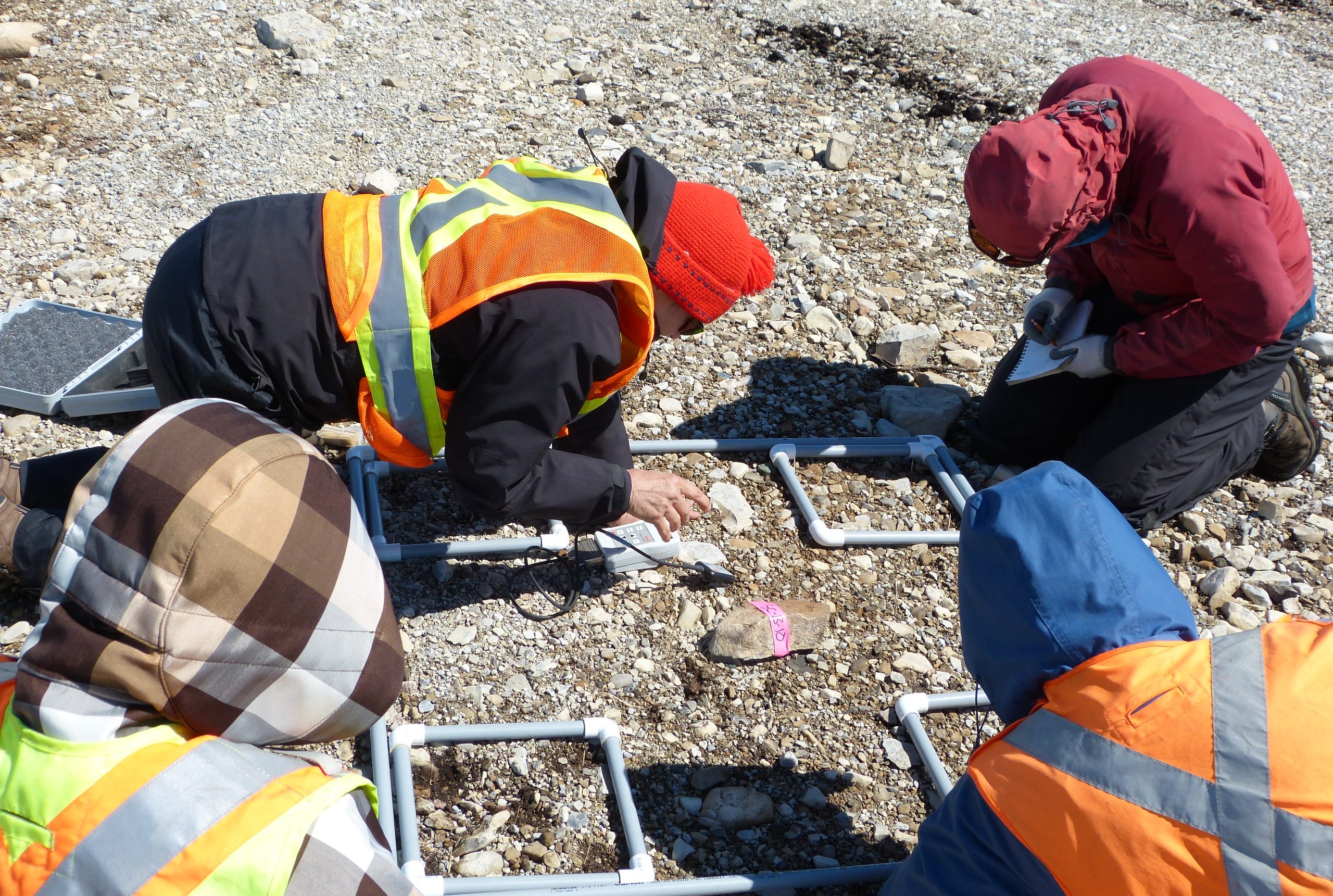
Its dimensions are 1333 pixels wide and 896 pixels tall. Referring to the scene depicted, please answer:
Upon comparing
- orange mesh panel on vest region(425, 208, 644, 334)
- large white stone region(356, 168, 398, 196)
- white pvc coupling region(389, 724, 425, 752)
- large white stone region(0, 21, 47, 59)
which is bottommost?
white pvc coupling region(389, 724, 425, 752)

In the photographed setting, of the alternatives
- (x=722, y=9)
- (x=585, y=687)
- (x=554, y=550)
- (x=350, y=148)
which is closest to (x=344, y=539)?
(x=585, y=687)

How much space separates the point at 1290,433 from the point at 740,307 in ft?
7.26

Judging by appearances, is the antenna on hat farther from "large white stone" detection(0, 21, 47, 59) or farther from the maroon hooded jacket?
"large white stone" detection(0, 21, 47, 59)

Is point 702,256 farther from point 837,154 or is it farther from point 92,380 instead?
point 837,154

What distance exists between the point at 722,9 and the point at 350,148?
10.4 feet

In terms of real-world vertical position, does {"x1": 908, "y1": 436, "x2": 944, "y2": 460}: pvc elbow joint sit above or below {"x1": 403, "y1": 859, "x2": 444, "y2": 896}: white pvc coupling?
above

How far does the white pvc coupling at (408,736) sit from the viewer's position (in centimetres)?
252

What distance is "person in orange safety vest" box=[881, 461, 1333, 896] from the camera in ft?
4.42

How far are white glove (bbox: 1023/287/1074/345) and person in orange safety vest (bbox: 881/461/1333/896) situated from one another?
212cm

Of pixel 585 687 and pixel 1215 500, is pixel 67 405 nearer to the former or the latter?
pixel 585 687

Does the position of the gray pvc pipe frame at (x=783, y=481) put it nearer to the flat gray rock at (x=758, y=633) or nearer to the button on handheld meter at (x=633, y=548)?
the button on handheld meter at (x=633, y=548)

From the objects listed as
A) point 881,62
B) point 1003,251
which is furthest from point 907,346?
point 881,62

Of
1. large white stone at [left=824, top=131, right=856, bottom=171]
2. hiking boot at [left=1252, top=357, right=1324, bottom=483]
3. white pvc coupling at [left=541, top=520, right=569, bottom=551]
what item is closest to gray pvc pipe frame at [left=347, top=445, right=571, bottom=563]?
white pvc coupling at [left=541, top=520, right=569, bottom=551]

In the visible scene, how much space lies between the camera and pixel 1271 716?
1361 mm
